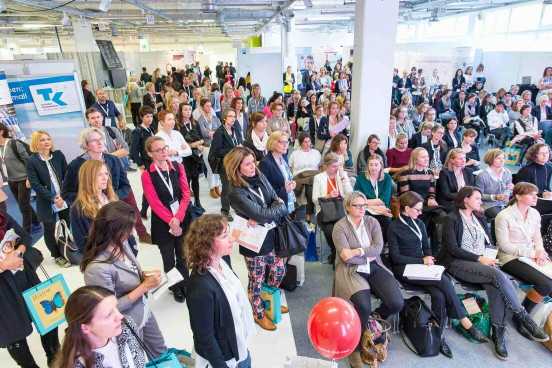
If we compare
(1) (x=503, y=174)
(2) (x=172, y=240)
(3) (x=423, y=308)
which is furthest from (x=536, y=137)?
(2) (x=172, y=240)

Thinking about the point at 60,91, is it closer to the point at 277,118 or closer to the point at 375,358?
the point at 277,118

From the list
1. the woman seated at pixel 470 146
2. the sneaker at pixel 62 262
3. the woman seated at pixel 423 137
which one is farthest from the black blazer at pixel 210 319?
the woman seated at pixel 423 137

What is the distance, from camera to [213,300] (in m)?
1.82

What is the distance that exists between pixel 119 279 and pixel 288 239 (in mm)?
1419

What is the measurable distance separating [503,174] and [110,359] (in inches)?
172

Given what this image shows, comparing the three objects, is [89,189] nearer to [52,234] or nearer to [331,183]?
[52,234]

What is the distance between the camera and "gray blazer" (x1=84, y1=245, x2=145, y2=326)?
194 cm

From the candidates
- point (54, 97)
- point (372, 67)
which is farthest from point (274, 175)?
point (54, 97)

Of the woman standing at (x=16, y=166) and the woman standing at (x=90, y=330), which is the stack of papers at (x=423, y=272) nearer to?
the woman standing at (x=90, y=330)

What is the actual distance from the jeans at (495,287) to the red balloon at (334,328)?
5.48 ft

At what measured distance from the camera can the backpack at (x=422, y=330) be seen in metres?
2.92

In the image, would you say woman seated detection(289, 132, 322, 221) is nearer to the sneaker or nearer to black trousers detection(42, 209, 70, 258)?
black trousers detection(42, 209, 70, 258)

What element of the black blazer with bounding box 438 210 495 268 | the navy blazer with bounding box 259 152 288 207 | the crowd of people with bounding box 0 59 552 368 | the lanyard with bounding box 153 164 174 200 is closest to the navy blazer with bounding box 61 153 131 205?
the crowd of people with bounding box 0 59 552 368

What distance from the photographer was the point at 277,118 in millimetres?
6070
